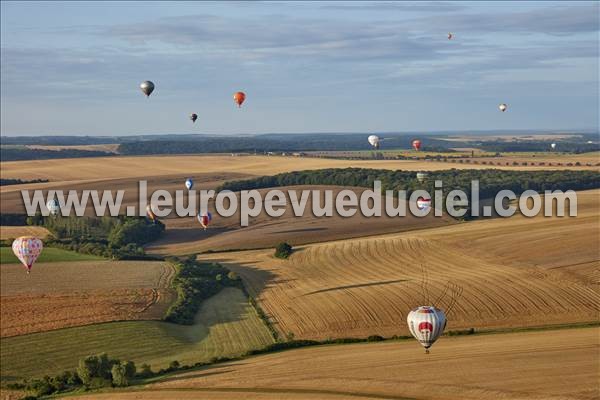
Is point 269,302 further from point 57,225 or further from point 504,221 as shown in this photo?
point 57,225

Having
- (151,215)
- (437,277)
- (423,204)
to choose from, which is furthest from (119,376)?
(423,204)

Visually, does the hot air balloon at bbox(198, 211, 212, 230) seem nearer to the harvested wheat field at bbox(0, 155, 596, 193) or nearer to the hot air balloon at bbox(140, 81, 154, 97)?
the hot air balloon at bbox(140, 81, 154, 97)

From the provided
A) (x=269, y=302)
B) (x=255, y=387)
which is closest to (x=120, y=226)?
(x=269, y=302)

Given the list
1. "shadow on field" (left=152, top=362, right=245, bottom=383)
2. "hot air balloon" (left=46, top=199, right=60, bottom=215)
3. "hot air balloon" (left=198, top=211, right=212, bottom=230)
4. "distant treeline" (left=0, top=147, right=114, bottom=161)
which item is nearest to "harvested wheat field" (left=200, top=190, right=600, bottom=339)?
"shadow on field" (left=152, top=362, right=245, bottom=383)

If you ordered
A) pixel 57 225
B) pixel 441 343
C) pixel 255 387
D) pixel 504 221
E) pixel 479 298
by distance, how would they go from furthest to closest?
1. pixel 57 225
2. pixel 504 221
3. pixel 479 298
4. pixel 441 343
5. pixel 255 387

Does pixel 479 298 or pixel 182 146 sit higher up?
pixel 182 146

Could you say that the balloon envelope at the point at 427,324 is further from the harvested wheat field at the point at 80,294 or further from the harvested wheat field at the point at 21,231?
the harvested wheat field at the point at 21,231

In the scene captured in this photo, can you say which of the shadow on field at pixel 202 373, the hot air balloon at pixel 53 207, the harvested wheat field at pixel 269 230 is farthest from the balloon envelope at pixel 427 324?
the hot air balloon at pixel 53 207

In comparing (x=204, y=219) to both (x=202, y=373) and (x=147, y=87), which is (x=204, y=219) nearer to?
(x=147, y=87)
